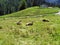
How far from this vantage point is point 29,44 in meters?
14.0

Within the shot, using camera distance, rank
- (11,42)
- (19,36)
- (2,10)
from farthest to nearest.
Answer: (2,10) < (19,36) < (11,42)

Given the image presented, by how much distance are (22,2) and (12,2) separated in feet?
42.3

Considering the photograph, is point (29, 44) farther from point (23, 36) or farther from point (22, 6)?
point (22, 6)

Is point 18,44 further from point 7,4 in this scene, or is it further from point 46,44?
point 7,4

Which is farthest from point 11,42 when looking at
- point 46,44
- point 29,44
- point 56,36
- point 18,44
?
point 56,36

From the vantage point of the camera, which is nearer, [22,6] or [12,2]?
[22,6]

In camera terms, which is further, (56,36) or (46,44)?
(56,36)

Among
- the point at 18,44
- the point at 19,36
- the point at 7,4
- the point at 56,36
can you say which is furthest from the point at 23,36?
the point at 7,4

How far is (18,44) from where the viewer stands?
1360cm

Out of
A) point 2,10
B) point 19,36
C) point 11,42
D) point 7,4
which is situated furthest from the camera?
point 7,4

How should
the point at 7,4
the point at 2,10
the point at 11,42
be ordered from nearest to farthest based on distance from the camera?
the point at 11,42 < the point at 2,10 < the point at 7,4

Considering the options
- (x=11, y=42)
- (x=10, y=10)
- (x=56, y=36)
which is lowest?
(x=10, y=10)

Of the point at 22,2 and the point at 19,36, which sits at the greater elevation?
the point at 19,36

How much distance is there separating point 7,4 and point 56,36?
177m
